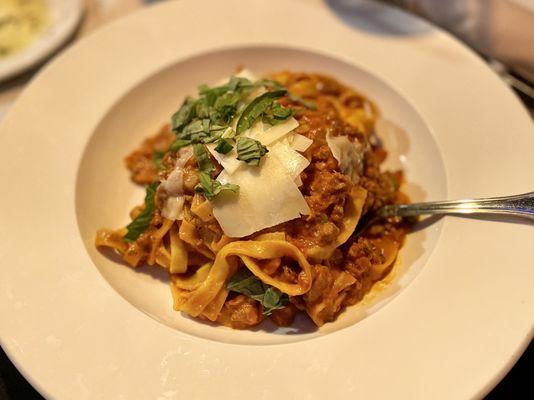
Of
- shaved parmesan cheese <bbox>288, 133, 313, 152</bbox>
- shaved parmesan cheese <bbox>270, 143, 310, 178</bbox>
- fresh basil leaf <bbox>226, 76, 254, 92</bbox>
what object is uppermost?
fresh basil leaf <bbox>226, 76, 254, 92</bbox>

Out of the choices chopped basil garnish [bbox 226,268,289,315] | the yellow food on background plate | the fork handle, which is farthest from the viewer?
the yellow food on background plate

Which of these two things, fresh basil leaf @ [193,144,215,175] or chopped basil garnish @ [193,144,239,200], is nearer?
chopped basil garnish @ [193,144,239,200]

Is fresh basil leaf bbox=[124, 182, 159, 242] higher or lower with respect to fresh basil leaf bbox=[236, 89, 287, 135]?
lower

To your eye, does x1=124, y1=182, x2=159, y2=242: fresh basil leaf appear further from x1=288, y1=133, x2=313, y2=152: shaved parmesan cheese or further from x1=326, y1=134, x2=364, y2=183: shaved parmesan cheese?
x1=326, y1=134, x2=364, y2=183: shaved parmesan cheese

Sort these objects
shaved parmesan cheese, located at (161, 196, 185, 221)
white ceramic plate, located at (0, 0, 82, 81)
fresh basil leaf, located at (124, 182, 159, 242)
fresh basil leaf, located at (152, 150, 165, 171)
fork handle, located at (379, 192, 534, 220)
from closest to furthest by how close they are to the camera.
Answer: fork handle, located at (379, 192, 534, 220) < shaved parmesan cheese, located at (161, 196, 185, 221) < fresh basil leaf, located at (124, 182, 159, 242) < fresh basil leaf, located at (152, 150, 165, 171) < white ceramic plate, located at (0, 0, 82, 81)

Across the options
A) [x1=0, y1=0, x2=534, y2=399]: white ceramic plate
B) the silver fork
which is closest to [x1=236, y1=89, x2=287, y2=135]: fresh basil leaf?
the silver fork

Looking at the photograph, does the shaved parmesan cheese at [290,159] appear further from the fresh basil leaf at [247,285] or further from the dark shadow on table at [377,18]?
the dark shadow on table at [377,18]
